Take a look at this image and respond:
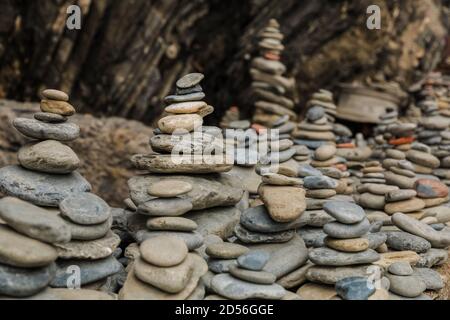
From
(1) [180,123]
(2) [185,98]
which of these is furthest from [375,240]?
(2) [185,98]

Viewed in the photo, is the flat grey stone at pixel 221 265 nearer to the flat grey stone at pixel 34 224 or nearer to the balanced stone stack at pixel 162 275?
the balanced stone stack at pixel 162 275

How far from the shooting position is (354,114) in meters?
9.73

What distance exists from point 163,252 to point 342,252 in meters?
1.24

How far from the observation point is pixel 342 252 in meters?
3.24

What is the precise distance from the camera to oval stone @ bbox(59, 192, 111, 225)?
309cm

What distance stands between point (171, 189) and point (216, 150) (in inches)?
35.3

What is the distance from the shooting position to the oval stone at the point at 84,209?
3.09m

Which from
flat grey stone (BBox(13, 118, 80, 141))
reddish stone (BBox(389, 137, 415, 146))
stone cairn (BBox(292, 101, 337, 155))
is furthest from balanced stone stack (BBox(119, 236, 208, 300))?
reddish stone (BBox(389, 137, 415, 146))

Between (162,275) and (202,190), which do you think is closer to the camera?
(162,275)

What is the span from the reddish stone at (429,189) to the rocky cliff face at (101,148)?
3.87m

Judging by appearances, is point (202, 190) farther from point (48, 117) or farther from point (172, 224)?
point (48, 117)

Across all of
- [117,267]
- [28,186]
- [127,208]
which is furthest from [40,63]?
[117,267]

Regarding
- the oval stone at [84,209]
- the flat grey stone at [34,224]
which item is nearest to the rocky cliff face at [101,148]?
the oval stone at [84,209]

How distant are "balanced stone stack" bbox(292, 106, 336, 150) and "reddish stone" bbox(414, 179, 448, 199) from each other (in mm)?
1521
